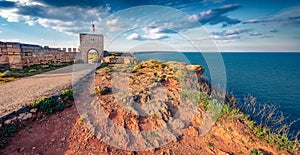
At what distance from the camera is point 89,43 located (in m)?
19.1

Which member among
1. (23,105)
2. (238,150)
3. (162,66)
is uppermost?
(162,66)

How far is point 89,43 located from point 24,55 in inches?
276

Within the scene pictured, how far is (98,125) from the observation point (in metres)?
5.13

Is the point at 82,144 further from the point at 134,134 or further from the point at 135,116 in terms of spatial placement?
the point at 135,116

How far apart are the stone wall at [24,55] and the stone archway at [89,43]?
8.60 feet

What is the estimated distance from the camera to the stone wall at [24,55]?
39.7 feet

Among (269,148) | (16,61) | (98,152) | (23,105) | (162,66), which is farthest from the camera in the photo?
(162,66)

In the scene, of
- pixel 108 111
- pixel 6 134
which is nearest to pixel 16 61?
pixel 6 134

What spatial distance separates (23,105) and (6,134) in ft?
4.21

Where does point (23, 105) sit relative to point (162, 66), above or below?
below

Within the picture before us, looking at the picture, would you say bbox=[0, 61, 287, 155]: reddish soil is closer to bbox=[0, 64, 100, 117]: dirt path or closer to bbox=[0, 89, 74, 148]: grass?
bbox=[0, 89, 74, 148]: grass

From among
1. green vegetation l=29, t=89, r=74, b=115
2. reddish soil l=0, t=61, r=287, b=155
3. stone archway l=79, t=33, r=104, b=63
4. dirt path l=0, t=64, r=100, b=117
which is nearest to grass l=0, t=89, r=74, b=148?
green vegetation l=29, t=89, r=74, b=115

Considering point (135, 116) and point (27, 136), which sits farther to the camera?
point (135, 116)

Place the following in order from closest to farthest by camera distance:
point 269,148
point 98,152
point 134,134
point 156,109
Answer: point 98,152 < point 269,148 < point 134,134 < point 156,109
